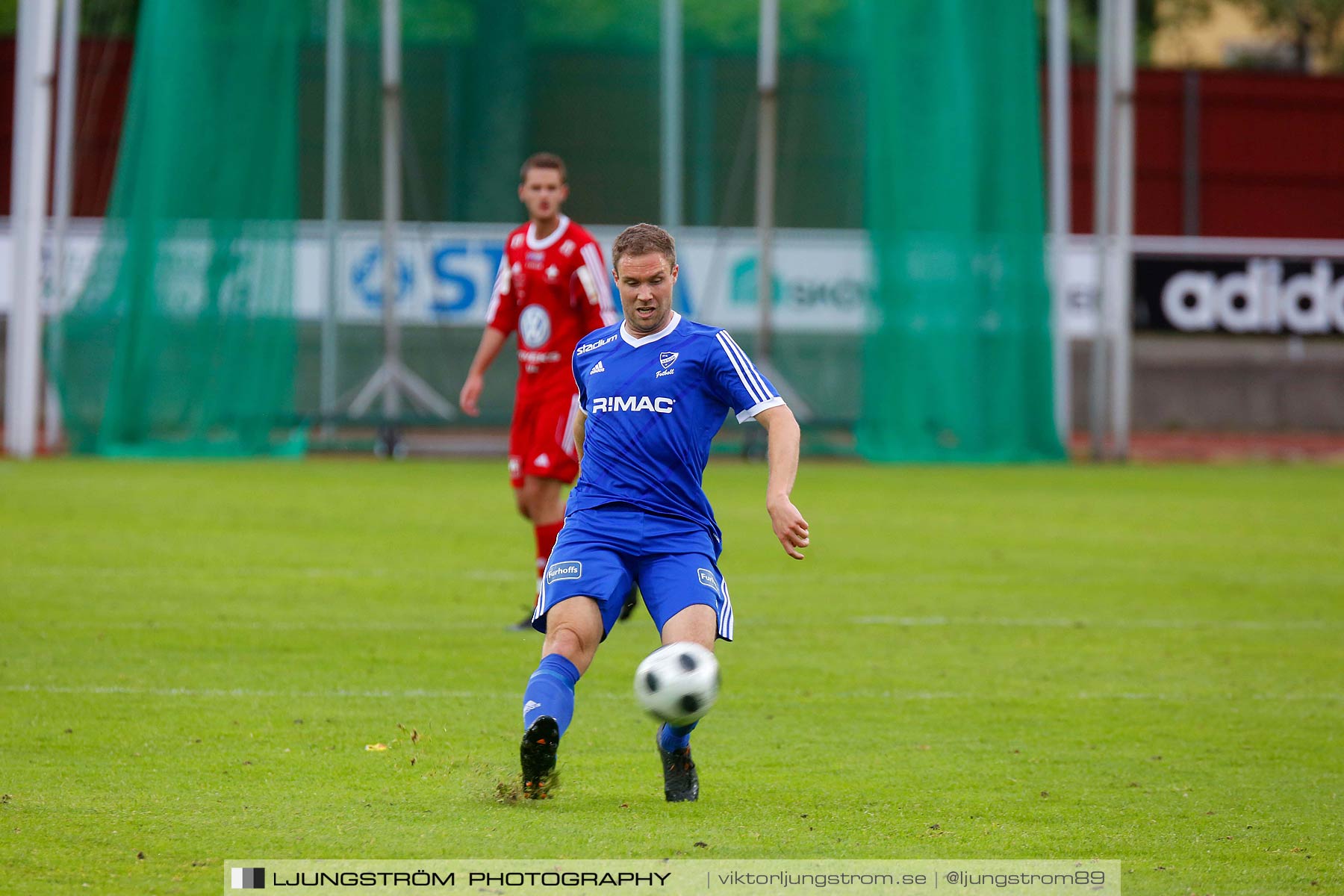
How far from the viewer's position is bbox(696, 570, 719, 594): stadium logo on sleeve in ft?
16.4

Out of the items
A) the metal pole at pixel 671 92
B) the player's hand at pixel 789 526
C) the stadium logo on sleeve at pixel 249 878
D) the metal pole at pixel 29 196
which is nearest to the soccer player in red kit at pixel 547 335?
the player's hand at pixel 789 526

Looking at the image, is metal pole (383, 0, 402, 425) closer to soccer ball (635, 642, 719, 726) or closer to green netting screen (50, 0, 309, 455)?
green netting screen (50, 0, 309, 455)

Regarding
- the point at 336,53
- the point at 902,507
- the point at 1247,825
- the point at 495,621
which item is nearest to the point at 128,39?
the point at 336,53

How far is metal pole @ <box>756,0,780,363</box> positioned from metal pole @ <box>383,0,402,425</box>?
4.43m

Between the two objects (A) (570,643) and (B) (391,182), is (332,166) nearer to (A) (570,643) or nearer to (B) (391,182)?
(B) (391,182)

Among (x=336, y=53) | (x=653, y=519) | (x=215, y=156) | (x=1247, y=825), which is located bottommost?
(x=1247, y=825)

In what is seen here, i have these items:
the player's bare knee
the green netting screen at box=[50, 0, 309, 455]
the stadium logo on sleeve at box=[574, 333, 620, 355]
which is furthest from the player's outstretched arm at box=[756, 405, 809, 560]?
the green netting screen at box=[50, 0, 309, 455]

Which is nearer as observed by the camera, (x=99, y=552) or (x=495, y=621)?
(x=495, y=621)

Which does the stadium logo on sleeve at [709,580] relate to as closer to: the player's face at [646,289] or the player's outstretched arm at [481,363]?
the player's face at [646,289]

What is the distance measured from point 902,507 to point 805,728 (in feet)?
28.2

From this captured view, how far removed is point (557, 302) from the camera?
8.85 metres

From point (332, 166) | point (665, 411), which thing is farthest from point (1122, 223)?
point (665, 411)

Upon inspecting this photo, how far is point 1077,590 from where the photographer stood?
10328 mm

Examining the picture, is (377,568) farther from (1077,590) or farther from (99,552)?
(1077,590)
